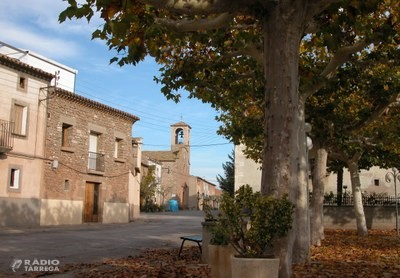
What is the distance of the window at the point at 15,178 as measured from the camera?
74.6ft

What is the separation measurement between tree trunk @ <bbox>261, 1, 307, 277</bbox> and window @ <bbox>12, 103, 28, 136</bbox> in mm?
19099

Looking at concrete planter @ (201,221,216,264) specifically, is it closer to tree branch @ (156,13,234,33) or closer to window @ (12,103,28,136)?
tree branch @ (156,13,234,33)

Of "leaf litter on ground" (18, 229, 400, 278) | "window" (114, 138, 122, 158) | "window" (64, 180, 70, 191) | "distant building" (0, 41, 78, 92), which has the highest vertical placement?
"distant building" (0, 41, 78, 92)

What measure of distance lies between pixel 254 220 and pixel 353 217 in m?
22.6

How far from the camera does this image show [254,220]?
551cm

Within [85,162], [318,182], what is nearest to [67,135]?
Result: [85,162]

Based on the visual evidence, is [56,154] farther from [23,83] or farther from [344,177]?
[344,177]

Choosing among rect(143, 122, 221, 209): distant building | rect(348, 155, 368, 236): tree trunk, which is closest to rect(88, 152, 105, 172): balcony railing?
rect(348, 155, 368, 236): tree trunk

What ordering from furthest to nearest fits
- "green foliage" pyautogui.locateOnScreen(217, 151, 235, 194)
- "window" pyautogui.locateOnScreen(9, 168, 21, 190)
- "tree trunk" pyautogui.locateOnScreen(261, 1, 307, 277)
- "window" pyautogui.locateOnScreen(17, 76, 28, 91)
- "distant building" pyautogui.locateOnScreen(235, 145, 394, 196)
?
"green foliage" pyautogui.locateOnScreen(217, 151, 235, 194) < "distant building" pyautogui.locateOnScreen(235, 145, 394, 196) < "window" pyautogui.locateOnScreen(17, 76, 28, 91) < "window" pyautogui.locateOnScreen(9, 168, 21, 190) < "tree trunk" pyautogui.locateOnScreen(261, 1, 307, 277)

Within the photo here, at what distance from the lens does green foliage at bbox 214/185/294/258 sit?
5.47 metres

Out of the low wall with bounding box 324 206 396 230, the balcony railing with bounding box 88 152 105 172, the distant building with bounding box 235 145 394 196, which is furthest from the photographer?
the distant building with bounding box 235 145 394 196

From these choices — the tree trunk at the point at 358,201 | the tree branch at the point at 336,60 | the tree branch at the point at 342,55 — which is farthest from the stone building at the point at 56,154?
the tree branch at the point at 342,55

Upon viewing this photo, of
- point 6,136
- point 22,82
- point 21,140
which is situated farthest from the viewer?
point 22,82

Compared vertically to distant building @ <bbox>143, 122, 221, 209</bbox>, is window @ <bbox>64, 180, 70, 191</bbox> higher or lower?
lower
